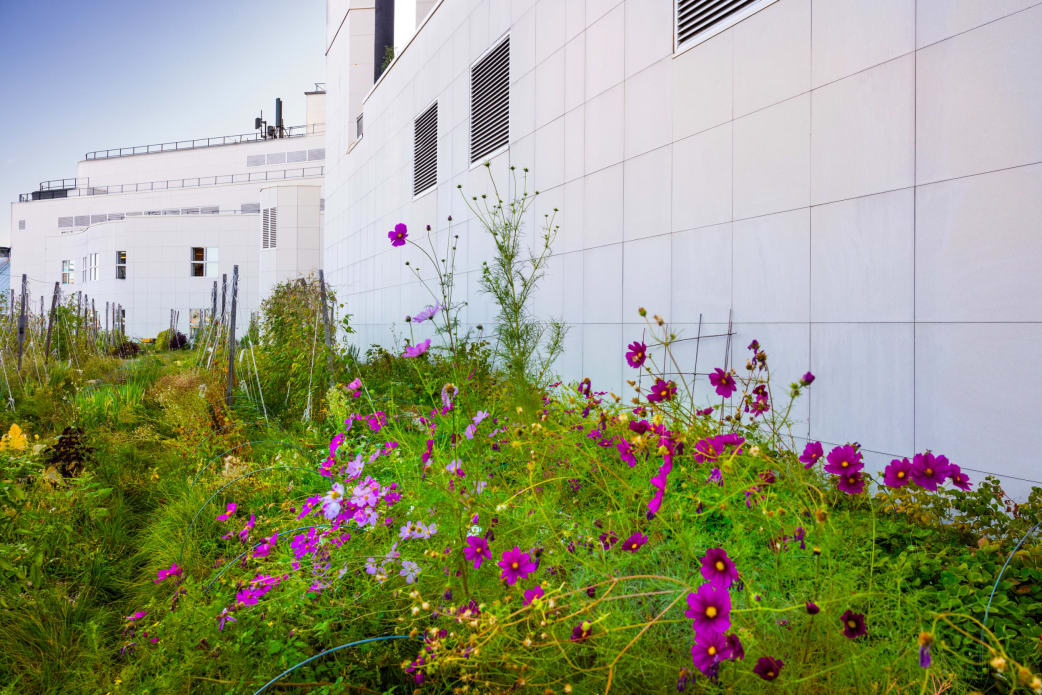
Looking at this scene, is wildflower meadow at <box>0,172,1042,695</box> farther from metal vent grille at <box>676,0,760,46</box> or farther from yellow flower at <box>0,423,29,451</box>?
metal vent grille at <box>676,0,760,46</box>

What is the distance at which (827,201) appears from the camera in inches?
118

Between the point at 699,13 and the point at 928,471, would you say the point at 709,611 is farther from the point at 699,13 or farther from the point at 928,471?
the point at 699,13

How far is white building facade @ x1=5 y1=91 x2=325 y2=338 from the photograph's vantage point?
731 inches

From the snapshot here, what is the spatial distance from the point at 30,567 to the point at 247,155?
1142 inches

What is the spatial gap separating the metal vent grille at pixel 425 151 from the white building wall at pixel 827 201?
285 centimetres

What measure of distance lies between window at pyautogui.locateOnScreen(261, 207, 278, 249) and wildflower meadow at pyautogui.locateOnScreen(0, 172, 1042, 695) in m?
16.0

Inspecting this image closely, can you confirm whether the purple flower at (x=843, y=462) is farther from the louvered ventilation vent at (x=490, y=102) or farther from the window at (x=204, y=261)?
the window at (x=204, y=261)

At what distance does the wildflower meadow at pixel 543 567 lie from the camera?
1197mm

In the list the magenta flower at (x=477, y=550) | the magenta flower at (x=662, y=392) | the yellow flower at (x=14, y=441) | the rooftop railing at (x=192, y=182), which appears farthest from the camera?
the rooftop railing at (x=192, y=182)

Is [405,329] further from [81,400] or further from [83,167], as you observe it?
[83,167]

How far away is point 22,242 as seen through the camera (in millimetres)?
31000

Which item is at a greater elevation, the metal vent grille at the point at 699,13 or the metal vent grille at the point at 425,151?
the metal vent grille at the point at 425,151

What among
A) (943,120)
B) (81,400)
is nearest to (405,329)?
(81,400)

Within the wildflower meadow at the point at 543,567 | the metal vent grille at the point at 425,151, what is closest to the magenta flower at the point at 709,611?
the wildflower meadow at the point at 543,567
